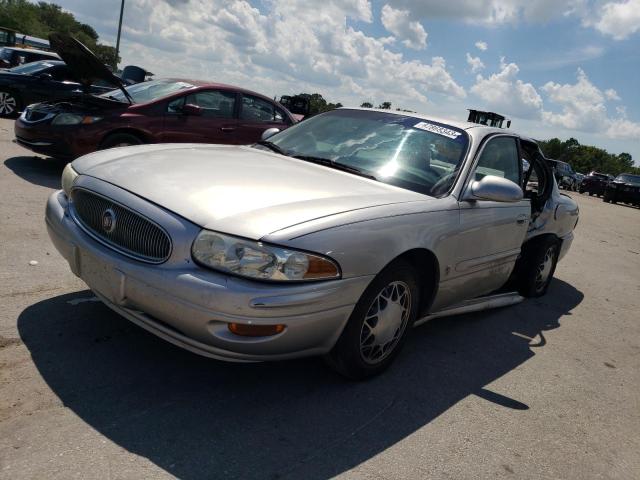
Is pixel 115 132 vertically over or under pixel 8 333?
over

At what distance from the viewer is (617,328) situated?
206 inches

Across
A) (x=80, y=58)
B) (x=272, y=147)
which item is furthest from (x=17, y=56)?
(x=272, y=147)

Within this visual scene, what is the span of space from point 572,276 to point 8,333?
20.4ft

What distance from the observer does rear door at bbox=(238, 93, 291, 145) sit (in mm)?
8734

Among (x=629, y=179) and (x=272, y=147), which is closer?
(x=272, y=147)

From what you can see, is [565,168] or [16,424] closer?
A: [16,424]

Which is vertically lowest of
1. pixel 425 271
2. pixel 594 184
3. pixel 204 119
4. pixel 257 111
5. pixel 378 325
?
pixel 594 184

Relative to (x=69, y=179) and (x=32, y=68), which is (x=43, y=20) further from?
(x=69, y=179)

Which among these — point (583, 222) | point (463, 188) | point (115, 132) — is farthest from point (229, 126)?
point (583, 222)

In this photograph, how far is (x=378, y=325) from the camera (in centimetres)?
309

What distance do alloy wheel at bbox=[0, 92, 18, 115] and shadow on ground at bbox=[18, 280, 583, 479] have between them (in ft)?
35.8

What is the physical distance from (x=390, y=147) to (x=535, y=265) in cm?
230

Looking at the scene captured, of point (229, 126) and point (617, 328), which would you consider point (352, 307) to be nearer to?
point (617, 328)

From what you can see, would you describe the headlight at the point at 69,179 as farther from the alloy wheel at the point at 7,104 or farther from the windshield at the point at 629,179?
the windshield at the point at 629,179
